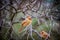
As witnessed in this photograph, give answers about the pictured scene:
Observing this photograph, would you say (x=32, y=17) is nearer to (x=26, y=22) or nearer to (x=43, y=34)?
(x=26, y=22)

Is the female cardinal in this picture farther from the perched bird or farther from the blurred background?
the perched bird

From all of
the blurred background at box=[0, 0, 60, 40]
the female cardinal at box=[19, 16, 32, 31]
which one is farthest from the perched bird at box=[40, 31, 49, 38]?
the female cardinal at box=[19, 16, 32, 31]

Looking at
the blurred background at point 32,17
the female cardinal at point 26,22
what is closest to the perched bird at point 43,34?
the blurred background at point 32,17

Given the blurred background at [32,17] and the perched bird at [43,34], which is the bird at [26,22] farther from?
the perched bird at [43,34]

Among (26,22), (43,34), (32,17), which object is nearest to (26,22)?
(26,22)

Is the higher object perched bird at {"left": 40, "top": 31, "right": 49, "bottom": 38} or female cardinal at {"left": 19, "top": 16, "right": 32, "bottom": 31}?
female cardinal at {"left": 19, "top": 16, "right": 32, "bottom": 31}

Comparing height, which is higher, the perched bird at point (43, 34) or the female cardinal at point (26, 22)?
the female cardinal at point (26, 22)

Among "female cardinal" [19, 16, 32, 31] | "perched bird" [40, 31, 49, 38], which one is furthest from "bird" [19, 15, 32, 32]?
"perched bird" [40, 31, 49, 38]

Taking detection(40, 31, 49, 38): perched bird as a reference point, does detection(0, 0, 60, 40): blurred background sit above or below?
above

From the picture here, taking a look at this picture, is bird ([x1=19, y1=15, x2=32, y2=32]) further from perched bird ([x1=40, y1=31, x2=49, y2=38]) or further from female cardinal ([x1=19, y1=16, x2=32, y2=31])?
perched bird ([x1=40, y1=31, x2=49, y2=38])

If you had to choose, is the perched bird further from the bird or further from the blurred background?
the bird
